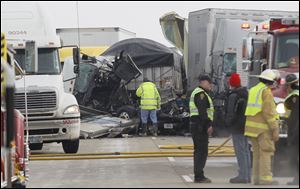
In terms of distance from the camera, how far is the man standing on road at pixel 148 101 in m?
23.8

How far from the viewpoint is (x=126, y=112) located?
24875 millimetres

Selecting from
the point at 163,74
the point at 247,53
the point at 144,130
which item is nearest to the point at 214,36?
the point at 163,74

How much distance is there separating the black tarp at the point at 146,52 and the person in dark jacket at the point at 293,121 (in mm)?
13256

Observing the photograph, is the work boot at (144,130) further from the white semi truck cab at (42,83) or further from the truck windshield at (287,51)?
the truck windshield at (287,51)

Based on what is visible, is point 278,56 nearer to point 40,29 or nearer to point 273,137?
point 273,137

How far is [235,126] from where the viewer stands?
488 inches

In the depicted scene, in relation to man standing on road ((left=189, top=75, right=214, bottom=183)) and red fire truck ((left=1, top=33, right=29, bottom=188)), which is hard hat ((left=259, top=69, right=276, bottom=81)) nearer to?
man standing on road ((left=189, top=75, right=214, bottom=183))

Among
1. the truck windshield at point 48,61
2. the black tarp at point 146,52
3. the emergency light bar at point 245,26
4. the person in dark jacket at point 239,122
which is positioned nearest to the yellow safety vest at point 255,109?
the person in dark jacket at point 239,122

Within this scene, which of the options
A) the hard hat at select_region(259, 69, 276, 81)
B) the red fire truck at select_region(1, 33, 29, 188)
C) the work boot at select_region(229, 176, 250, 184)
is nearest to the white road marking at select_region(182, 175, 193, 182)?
the work boot at select_region(229, 176, 250, 184)

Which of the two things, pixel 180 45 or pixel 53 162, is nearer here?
pixel 53 162

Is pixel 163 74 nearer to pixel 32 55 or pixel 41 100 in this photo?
pixel 41 100

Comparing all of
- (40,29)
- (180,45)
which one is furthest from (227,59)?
(40,29)

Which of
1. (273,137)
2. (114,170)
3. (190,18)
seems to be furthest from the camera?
(190,18)

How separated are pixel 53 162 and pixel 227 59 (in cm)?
815
